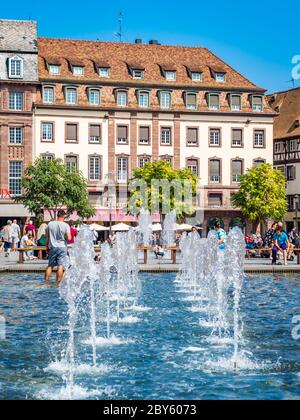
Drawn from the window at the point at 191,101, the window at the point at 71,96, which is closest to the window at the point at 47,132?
the window at the point at 71,96

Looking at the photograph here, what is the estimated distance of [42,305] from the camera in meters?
18.8

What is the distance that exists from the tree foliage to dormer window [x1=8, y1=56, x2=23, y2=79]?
64.1ft

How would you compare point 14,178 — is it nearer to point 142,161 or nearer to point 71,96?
point 71,96

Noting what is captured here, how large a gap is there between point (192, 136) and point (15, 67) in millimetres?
15646

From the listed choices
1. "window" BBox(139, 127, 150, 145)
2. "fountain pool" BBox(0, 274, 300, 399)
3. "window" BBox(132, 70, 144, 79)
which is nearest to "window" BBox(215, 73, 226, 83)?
"window" BBox(132, 70, 144, 79)

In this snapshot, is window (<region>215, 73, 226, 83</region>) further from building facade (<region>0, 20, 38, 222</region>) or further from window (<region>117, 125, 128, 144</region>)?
building facade (<region>0, 20, 38, 222</region>)

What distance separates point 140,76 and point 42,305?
52.8 metres

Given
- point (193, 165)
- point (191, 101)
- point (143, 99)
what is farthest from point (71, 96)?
point (193, 165)

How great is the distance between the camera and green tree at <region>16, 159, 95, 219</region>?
56094 millimetres

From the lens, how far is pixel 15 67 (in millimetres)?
65312

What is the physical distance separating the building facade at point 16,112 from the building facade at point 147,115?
900 millimetres

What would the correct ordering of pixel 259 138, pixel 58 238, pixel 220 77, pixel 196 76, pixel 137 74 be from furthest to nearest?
1. pixel 220 77
2. pixel 259 138
3. pixel 196 76
4. pixel 137 74
5. pixel 58 238

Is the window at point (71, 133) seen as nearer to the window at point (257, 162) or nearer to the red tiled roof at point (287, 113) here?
the window at point (257, 162)
